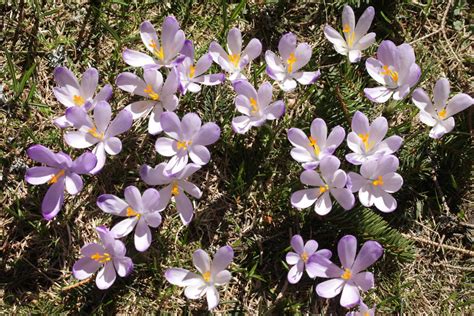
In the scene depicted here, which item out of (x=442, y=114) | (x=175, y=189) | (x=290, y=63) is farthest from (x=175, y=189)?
(x=442, y=114)

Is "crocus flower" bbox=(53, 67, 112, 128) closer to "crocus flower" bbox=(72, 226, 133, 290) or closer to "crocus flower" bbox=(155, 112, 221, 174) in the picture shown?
"crocus flower" bbox=(155, 112, 221, 174)

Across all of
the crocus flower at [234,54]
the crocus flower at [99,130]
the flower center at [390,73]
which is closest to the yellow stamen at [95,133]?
the crocus flower at [99,130]

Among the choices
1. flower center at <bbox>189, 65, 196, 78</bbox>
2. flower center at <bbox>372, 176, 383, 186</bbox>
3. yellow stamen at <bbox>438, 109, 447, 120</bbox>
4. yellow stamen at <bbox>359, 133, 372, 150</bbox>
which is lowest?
flower center at <bbox>372, 176, 383, 186</bbox>

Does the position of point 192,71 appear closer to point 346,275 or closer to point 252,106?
point 252,106

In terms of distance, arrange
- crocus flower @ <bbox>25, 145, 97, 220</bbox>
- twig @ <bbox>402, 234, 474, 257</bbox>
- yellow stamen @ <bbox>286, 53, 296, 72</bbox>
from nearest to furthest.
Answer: crocus flower @ <bbox>25, 145, 97, 220</bbox> < yellow stamen @ <bbox>286, 53, 296, 72</bbox> < twig @ <bbox>402, 234, 474, 257</bbox>

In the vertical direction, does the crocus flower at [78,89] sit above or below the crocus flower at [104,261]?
above

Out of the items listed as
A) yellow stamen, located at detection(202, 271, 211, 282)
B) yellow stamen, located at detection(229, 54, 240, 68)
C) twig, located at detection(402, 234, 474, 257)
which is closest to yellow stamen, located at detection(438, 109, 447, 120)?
twig, located at detection(402, 234, 474, 257)

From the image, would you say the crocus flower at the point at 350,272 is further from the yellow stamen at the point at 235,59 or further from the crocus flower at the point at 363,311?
the yellow stamen at the point at 235,59
